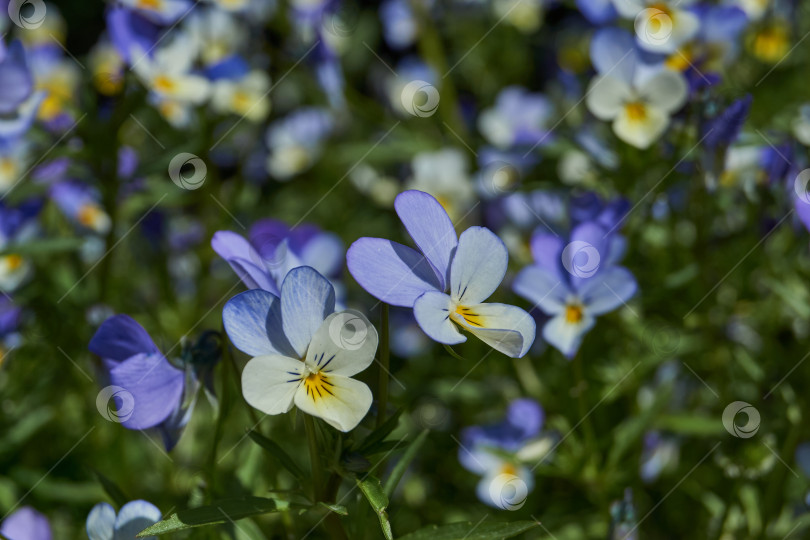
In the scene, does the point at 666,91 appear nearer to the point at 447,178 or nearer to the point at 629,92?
the point at 629,92

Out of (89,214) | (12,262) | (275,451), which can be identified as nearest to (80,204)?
(89,214)

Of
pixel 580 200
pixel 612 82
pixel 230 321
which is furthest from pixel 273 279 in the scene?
pixel 612 82

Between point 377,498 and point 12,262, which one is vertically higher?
point 377,498

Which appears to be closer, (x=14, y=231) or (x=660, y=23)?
(x=660, y=23)

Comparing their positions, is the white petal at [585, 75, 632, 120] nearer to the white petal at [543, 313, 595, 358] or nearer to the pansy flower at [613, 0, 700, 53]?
the pansy flower at [613, 0, 700, 53]

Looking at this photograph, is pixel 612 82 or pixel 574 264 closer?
pixel 574 264

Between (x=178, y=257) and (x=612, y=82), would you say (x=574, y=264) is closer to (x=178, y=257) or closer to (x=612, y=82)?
(x=612, y=82)
